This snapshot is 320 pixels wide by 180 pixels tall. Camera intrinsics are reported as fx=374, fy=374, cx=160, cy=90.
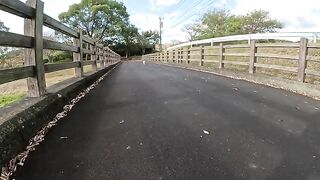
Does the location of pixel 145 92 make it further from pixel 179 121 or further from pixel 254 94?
pixel 179 121

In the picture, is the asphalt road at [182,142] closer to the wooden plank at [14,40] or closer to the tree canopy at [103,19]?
the wooden plank at [14,40]

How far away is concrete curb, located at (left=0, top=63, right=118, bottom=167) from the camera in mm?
→ 3236

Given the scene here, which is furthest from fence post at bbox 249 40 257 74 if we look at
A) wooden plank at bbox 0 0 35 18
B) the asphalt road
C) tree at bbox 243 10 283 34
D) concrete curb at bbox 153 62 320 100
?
tree at bbox 243 10 283 34

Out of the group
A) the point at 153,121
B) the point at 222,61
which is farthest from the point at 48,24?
the point at 222,61

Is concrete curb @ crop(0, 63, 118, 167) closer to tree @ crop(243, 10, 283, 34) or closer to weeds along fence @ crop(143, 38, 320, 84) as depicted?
weeds along fence @ crop(143, 38, 320, 84)

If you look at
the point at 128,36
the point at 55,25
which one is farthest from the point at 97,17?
the point at 55,25

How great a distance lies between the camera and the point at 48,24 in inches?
227

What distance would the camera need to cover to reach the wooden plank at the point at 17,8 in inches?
150

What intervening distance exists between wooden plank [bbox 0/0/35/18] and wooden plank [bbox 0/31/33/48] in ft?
0.87

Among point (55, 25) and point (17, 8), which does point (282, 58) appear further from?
point (17, 8)

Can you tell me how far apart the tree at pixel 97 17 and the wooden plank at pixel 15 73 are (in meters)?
64.6

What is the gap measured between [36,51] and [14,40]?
0.85 meters

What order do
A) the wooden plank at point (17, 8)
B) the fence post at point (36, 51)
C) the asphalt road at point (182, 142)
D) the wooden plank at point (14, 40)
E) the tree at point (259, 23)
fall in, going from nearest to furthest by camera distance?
1. the asphalt road at point (182, 142)
2. the wooden plank at point (14, 40)
3. the wooden plank at point (17, 8)
4. the fence post at point (36, 51)
5. the tree at point (259, 23)

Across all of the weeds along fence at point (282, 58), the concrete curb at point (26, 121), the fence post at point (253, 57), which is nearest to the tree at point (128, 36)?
the weeds along fence at point (282, 58)
